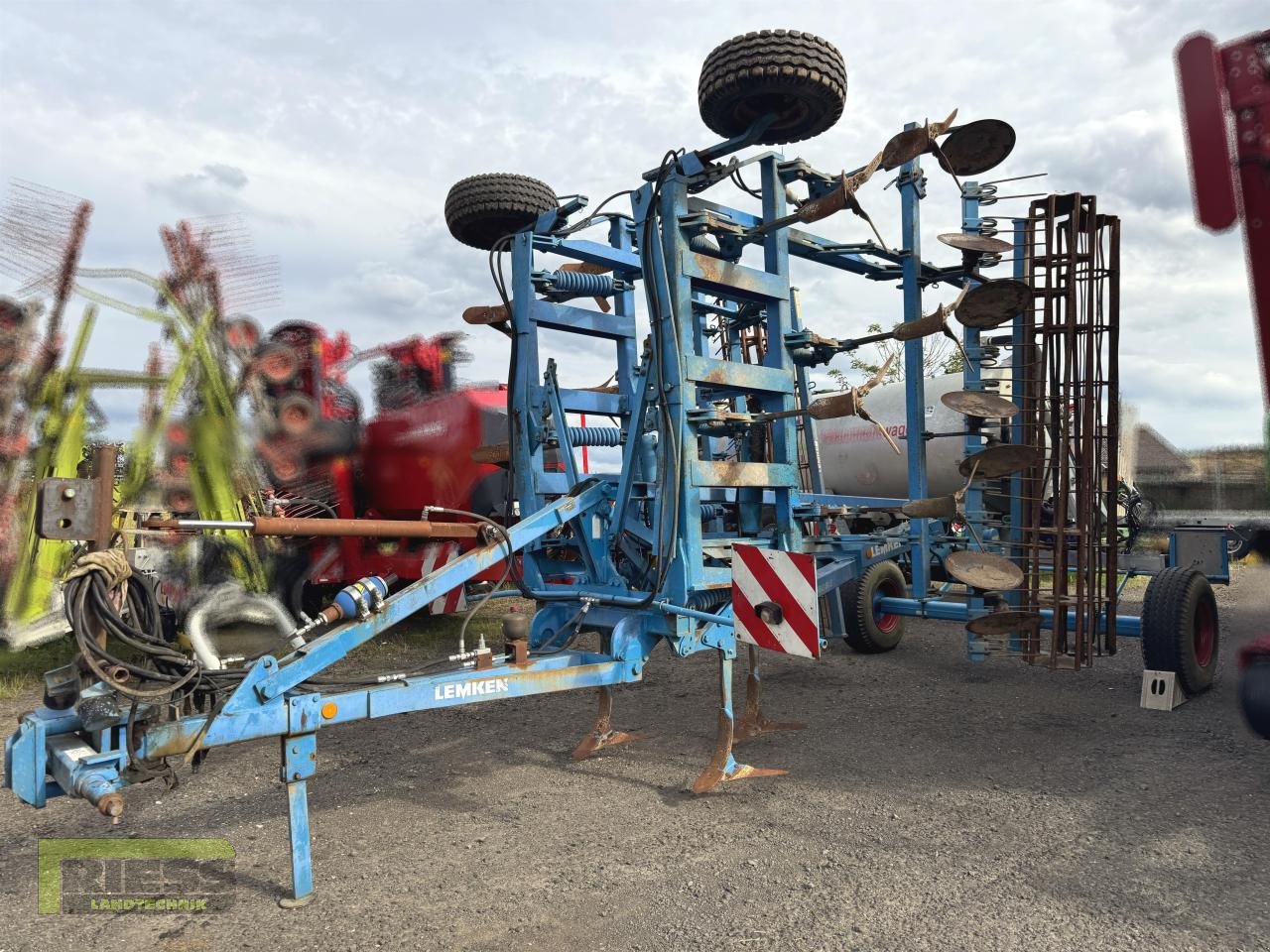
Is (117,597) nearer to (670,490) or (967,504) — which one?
(670,490)

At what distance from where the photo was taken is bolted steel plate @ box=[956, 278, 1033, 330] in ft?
14.9

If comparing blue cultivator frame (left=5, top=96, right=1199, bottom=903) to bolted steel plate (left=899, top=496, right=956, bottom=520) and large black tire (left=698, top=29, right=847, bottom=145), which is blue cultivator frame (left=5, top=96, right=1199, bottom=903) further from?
bolted steel plate (left=899, top=496, right=956, bottom=520)

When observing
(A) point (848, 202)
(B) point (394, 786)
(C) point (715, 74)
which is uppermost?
(C) point (715, 74)

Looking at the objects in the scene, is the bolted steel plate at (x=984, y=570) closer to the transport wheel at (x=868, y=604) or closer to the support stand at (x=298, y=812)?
the transport wheel at (x=868, y=604)

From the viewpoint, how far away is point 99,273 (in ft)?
21.6

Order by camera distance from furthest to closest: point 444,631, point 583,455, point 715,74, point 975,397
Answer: point 444,631
point 583,455
point 975,397
point 715,74

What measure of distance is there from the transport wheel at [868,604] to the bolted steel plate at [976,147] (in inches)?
123

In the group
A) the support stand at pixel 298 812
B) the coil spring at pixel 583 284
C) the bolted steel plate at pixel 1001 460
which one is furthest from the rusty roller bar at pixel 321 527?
the bolted steel plate at pixel 1001 460

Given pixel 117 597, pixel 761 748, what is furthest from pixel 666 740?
pixel 117 597

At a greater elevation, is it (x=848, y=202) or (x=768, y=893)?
(x=848, y=202)

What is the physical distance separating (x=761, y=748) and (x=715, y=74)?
3.44 metres

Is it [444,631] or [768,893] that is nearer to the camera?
[768,893]

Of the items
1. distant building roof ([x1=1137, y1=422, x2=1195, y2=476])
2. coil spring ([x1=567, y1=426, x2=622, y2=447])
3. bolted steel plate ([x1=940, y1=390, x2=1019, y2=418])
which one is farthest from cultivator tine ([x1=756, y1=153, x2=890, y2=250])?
distant building roof ([x1=1137, y1=422, x2=1195, y2=476])

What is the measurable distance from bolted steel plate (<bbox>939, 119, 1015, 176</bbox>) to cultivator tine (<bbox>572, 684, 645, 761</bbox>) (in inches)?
137
